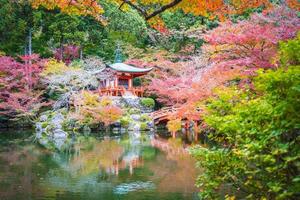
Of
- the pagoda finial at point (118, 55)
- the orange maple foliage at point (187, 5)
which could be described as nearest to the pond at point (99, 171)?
the orange maple foliage at point (187, 5)

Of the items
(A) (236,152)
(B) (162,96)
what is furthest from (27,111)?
(A) (236,152)

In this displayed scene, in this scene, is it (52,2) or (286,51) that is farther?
(52,2)

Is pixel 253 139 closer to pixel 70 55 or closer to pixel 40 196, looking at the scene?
pixel 40 196

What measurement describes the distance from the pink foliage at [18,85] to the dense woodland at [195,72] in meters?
0.07

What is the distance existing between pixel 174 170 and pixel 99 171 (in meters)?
2.05

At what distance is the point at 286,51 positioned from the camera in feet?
8.65

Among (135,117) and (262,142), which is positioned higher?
(135,117)

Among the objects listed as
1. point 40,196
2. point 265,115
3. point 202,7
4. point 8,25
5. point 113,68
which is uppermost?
point 8,25

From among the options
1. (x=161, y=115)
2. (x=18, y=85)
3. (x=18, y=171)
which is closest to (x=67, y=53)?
(x=18, y=85)

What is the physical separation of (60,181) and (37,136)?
11.0 metres

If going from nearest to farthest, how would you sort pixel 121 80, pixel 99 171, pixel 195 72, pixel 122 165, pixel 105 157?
1. pixel 99 171
2. pixel 122 165
3. pixel 105 157
4. pixel 195 72
5. pixel 121 80

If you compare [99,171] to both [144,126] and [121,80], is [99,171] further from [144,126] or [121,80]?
[121,80]

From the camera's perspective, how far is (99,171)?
10375 mm

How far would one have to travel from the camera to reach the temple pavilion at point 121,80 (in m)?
25.3
